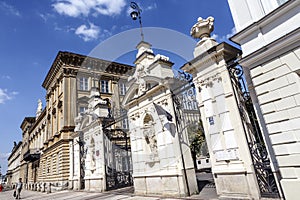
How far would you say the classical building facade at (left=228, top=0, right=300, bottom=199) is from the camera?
Result: 14.6 feet

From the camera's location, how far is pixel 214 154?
595 cm

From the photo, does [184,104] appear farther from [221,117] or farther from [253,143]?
[253,143]

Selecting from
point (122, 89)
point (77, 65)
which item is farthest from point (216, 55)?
point (122, 89)

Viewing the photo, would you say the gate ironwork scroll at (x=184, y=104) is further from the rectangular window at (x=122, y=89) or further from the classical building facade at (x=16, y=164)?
the classical building facade at (x=16, y=164)

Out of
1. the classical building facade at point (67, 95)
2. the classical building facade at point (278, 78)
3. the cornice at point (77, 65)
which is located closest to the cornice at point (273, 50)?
the classical building facade at point (278, 78)

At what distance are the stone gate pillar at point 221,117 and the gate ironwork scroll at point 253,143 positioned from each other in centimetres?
19

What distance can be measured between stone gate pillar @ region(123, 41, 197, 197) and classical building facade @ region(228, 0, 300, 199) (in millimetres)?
2904

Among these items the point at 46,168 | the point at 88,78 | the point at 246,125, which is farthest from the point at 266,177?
the point at 46,168

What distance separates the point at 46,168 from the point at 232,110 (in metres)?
23.0

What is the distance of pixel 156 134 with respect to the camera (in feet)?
26.9

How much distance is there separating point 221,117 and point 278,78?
174 cm

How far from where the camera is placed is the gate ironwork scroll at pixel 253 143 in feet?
16.8

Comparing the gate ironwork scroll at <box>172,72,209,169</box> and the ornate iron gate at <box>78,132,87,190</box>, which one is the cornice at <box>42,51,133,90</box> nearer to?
the ornate iron gate at <box>78,132,87,190</box>

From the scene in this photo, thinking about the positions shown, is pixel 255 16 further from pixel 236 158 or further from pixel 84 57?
pixel 84 57
